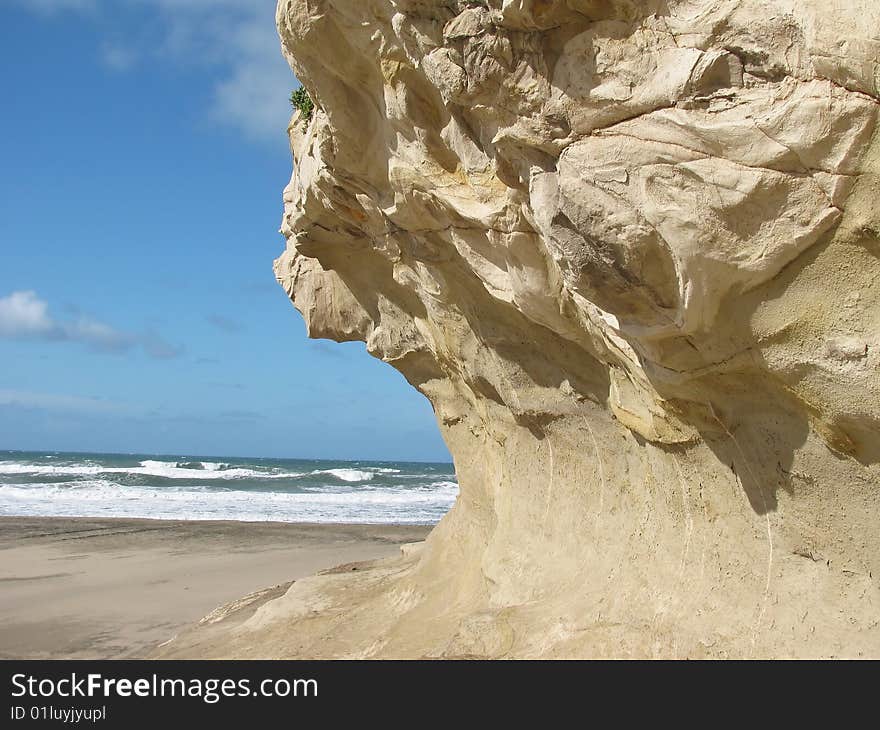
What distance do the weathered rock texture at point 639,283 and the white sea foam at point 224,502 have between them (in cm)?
1843

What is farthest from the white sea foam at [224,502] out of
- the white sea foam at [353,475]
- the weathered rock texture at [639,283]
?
the weathered rock texture at [639,283]

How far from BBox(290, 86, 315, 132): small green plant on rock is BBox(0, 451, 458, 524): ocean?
17410mm

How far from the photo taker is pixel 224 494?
3105cm

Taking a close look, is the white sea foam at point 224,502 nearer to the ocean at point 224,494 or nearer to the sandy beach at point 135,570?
the ocean at point 224,494

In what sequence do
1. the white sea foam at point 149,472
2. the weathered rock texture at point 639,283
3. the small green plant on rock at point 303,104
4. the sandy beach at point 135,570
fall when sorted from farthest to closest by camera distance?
the white sea foam at point 149,472
the sandy beach at point 135,570
the small green plant on rock at point 303,104
the weathered rock texture at point 639,283

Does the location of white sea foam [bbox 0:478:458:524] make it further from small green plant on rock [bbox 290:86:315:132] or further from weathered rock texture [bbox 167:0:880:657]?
weathered rock texture [bbox 167:0:880:657]

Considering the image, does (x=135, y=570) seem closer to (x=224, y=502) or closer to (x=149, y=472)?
(x=224, y=502)

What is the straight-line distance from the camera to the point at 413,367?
7488 mm

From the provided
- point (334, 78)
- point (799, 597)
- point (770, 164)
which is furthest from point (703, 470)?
point (334, 78)

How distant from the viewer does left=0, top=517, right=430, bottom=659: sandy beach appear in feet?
30.2

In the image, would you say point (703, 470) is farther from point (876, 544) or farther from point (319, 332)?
point (319, 332)

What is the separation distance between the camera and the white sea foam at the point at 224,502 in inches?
982

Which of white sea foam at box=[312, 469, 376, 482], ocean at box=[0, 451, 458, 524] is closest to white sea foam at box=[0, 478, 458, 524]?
ocean at box=[0, 451, 458, 524]
